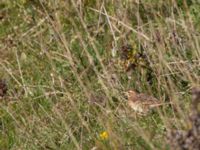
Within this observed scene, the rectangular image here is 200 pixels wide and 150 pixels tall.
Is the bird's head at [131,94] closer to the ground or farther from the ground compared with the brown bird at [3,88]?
farther from the ground

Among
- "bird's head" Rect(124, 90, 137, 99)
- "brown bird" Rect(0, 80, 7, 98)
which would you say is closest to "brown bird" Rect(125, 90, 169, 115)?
"bird's head" Rect(124, 90, 137, 99)

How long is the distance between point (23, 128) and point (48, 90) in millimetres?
616

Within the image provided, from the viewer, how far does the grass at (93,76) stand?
128 inches

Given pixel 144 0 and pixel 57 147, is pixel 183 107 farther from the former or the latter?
pixel 144 0

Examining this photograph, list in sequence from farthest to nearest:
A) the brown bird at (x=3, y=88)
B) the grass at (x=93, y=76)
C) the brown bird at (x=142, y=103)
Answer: the brown bird at (x=3, y=88) → the brown bird at (x=142, y=103) → the grass at (x=93, y=76)

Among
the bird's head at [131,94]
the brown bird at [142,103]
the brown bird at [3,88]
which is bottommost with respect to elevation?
the brown bird at [3,88]

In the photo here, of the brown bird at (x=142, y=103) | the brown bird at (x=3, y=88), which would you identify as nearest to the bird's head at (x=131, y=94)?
the brown bird at (x=142, y=103)

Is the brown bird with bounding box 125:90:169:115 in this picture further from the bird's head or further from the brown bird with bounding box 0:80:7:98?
the brown bird with bounding box 0:80:7:98

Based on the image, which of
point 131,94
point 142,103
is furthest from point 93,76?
point 142,103

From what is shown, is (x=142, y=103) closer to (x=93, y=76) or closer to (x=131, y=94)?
(x=131, y=94)

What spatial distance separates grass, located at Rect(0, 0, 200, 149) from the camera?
3.24 m

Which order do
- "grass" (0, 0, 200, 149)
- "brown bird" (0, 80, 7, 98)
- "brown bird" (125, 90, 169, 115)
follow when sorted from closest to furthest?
"grass" (0, 0, 200, 149) < "brown bird" (125, 90, 169, 115) < "brown bird" (0, 80, 7, 98)

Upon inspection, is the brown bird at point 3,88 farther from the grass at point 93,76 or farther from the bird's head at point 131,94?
the bird's head at point 131,94

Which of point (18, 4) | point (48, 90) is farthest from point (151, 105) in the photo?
point (18, 4)
